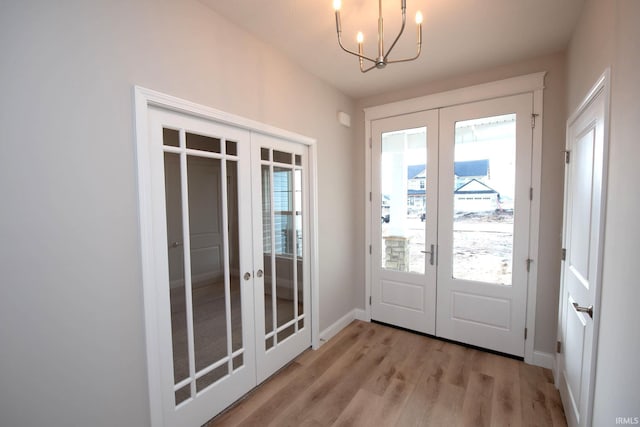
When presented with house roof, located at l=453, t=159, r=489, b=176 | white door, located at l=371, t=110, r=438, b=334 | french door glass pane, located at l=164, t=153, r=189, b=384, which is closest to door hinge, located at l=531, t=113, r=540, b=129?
house roof, located at l=453, t=159, r=489, b=176

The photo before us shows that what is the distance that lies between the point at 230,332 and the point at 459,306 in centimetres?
237

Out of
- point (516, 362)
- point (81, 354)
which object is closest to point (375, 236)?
point (516, 362)

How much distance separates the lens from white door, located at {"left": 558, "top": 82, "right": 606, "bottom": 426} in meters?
1.45

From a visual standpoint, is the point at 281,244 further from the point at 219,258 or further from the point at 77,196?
the point at 77,196

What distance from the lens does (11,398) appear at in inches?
44.3

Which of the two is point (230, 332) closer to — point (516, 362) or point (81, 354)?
point (81, 354)

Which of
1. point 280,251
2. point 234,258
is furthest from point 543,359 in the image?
point 234,258

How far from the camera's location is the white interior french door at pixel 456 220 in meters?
2.62

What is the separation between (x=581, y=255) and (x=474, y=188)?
117cm

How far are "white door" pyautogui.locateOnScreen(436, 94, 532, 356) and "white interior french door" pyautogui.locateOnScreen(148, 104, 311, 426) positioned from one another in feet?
5.32

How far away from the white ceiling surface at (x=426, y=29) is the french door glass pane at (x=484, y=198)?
624mm

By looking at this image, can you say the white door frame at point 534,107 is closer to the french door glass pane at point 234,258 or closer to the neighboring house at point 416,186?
the neighboring house at point 416,186

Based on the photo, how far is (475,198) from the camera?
277 centimetres

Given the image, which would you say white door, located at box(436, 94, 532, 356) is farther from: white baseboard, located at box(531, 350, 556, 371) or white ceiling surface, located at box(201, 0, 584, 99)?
white ceiling surface, located at box(201, 0, 584, 99)
